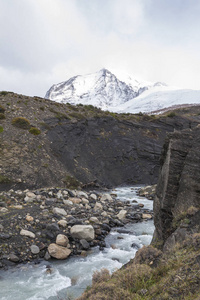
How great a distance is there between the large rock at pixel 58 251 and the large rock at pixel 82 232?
4.22ft

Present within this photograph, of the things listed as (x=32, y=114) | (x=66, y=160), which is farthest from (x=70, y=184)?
(x=32, y=114)

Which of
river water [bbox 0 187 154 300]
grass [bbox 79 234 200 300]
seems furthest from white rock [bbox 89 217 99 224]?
grass [bbox 79 234 200 300]

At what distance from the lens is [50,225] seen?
12.8 metres

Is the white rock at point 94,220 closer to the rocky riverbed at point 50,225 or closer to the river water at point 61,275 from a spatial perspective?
the rocky riverbed at point 50,225

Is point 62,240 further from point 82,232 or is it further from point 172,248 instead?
point 172,248

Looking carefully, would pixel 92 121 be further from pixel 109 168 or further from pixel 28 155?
pixel 28 155

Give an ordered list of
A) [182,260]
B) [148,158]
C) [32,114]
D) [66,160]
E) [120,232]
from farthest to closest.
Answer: [148,158] < [32,114] < [66,160] < [120,232] < [182,260]

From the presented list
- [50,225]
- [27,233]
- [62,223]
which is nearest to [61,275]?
[27,233]

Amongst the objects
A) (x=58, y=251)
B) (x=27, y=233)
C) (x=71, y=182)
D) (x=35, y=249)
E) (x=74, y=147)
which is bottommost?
(x=58, y=251)

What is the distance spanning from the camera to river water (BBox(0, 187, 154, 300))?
8.39m

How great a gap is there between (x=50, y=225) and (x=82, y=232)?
79.2 inches

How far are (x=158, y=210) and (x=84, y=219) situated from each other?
7301 millimetres

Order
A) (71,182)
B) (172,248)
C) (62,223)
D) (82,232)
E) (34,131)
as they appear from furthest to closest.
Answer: (34,131) → (71,182) → (62,223) → (82,232) → (172,248)

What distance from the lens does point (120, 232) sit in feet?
49.4
